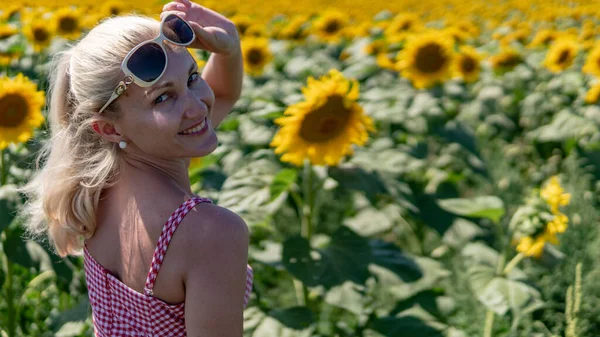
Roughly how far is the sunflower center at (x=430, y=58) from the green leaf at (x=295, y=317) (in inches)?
75.2

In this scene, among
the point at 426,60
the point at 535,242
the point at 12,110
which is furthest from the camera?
the point at 426,60

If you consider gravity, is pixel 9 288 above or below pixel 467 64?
below

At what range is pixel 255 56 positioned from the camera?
430 cm

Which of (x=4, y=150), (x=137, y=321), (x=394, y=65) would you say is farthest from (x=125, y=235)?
(x=394, y=65)

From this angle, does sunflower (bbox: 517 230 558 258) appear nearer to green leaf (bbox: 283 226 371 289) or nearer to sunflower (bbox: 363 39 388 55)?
green leaf (bbox: 283 226 371 289)

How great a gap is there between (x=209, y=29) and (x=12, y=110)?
4.97 feet

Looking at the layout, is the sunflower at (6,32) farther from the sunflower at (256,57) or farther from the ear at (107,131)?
the ear at (107,131)

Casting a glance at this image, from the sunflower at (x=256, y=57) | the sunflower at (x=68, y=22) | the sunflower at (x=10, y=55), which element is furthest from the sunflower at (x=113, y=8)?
the sunflower at (x=256, y=57)

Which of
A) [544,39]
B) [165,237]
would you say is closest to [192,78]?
[165,237]

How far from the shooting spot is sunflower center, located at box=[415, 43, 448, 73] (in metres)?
4.13

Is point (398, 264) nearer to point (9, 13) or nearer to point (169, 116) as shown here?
point (169, 116)

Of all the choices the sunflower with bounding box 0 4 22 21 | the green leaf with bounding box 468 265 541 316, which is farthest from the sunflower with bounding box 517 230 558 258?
the sunflower with bounding box 0 4 22 21

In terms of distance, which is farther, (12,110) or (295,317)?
(12,110)

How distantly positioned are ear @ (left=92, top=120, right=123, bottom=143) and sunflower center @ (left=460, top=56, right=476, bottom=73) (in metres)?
3.33
